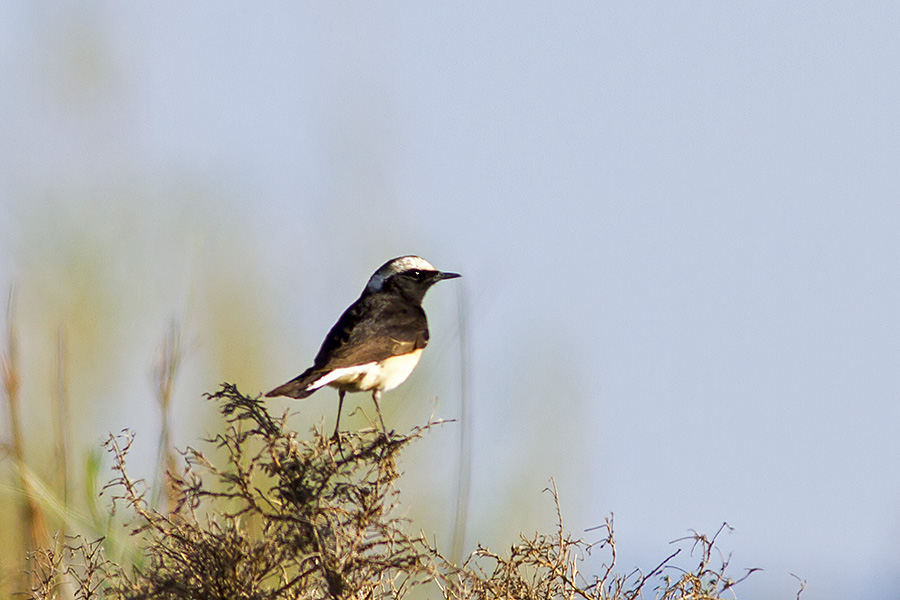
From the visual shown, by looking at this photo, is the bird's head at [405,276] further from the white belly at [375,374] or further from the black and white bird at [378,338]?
the white belly at [375,374]

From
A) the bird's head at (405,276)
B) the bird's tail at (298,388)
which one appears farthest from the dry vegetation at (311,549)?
the bird's head at (405,276)

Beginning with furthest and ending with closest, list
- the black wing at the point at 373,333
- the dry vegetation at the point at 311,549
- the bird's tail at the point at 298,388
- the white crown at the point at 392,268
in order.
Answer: the white crown at the point at 392,268 → the black wing at the point at 373,333 → the bird's tail at the point at 298,388 → the dry vegetation at the point at 311,549

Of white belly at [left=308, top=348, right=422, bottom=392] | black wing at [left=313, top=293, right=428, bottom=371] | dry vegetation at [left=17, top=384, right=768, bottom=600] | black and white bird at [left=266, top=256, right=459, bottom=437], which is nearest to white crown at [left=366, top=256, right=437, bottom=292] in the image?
black and white bird at [left=266, top=256, right=459, bottom=437]

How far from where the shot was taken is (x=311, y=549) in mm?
3203

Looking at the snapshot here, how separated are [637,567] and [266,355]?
4.48 m

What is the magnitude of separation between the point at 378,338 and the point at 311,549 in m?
2.55

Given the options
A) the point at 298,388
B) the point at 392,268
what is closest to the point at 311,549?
the point at 298,388

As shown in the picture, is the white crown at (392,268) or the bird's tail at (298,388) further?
the white crown at (392,268)

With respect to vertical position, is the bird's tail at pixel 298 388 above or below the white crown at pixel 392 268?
below

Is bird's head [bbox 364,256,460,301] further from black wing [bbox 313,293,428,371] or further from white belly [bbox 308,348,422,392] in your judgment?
white belly [bbox 308,348,422,392]

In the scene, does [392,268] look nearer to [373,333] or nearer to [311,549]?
[373,333]

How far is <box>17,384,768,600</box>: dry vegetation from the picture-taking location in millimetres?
3193

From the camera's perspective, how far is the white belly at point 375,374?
5.46 m

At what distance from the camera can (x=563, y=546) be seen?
352cm
